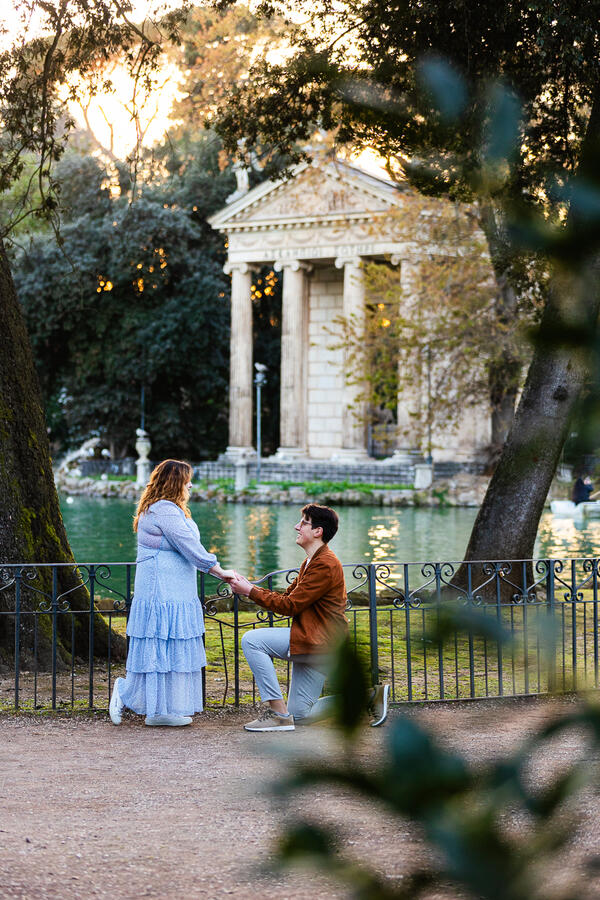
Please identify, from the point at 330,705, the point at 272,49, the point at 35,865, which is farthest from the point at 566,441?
the point at 272,49

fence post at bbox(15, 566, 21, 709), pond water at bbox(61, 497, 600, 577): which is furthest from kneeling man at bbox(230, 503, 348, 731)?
pond water at bbox(61, 497, 600, 577)

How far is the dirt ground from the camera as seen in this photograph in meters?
3.96

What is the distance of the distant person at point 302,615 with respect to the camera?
6715mm

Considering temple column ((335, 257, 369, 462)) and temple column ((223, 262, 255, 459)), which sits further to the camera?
temple column ((223, 262, 255, 459))

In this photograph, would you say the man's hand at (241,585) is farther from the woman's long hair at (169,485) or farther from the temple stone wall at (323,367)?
the temple stone wall at (323,367)

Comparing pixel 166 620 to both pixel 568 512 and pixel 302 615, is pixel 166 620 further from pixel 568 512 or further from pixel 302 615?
pixel 568 512

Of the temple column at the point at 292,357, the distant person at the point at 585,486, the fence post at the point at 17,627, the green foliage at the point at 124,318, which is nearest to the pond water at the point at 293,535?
the fence post at the point at 17,627

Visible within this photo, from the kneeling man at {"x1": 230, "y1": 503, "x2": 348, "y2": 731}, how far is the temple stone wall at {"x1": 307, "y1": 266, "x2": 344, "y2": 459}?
43441mm

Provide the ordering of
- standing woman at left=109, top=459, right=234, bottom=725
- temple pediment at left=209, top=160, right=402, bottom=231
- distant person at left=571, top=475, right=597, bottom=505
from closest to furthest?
distant person at left=571, top=475, right=597, bottom=505 → standing woman at left=109, top=459, right=234, bottom=725 → temple pediment at left=209, top=160, right=402, bottom=231

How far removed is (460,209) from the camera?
2441 centimetres

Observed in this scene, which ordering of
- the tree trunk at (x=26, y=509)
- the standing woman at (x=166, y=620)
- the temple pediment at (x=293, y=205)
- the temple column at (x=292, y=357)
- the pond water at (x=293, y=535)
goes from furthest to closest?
1. the temple column at (x=292, y=357)
2. the temple pediment at (x=293, y=205)
3. the pond water at (x=293, y=535)
4. the tree trunk at (x=26, y=509)
5. the standing woman at (x=166, y=620)

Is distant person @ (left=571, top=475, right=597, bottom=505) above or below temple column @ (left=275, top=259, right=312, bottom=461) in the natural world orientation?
below

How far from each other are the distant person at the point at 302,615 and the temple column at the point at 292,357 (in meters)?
40.6

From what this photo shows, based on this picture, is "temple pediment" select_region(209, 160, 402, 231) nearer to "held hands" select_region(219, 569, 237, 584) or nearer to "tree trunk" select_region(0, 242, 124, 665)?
"tree trunk" select_region(0, 242, 124, 665)
